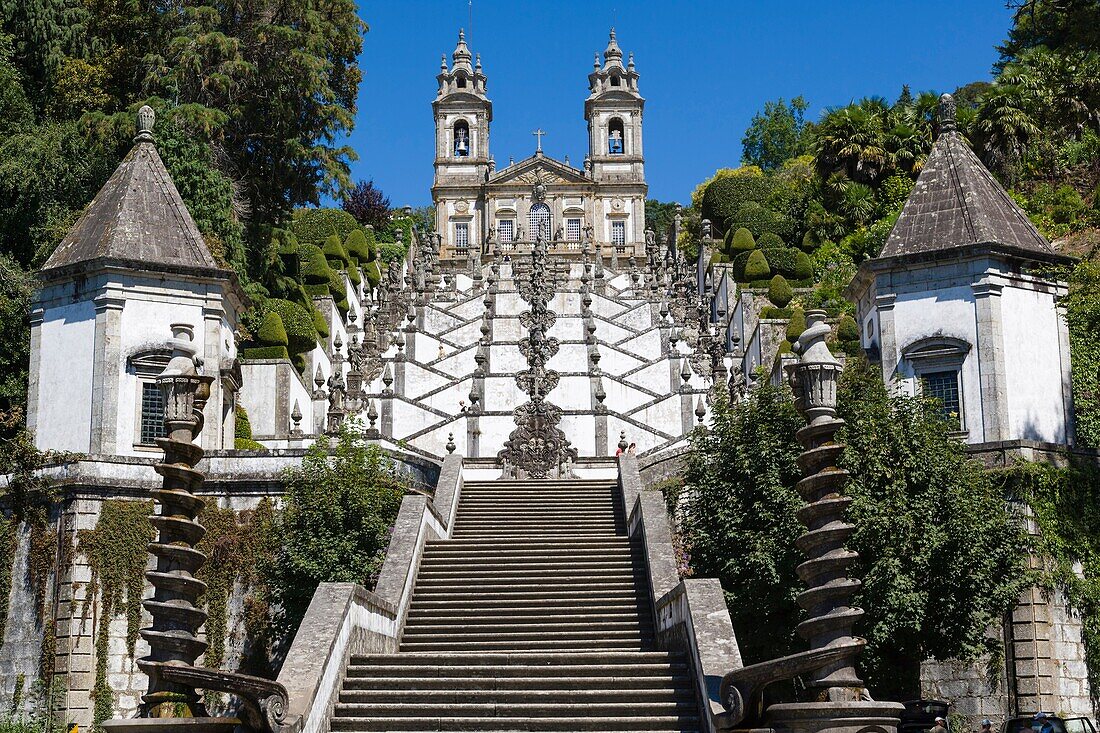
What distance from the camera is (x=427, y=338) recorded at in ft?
160

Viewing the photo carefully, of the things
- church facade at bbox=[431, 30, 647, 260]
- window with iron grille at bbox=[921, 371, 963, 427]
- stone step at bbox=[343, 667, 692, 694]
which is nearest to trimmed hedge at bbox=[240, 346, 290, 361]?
window with iron grille at bbox=[921, 371, 963, 427]

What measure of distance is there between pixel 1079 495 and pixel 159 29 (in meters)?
24.3

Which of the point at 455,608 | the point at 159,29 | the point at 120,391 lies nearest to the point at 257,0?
the point at 159,29

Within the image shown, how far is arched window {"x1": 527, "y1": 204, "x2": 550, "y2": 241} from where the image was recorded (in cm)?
8425

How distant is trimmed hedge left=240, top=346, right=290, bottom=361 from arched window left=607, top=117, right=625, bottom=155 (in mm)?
51737

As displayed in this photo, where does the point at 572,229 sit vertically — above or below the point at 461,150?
below

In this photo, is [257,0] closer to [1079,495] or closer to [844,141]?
[844,141]

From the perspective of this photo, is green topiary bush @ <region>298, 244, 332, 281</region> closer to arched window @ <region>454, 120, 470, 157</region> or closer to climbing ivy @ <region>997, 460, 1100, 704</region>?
climbing ivy @ <region>997, 460, 1100, 704</region>

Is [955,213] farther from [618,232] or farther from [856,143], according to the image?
[618,232]

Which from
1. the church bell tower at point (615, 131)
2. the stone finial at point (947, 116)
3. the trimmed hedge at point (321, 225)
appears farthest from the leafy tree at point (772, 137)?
the stone finial at point (947, 116)

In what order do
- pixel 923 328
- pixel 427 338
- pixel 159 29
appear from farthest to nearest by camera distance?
pixel 427 338 < pixel 159 29 < pixel 923 328

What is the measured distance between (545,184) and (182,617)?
73.0 m


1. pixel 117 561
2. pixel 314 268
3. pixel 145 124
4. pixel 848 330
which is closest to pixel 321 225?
pixel 314 268

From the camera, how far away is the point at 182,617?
13.2m
